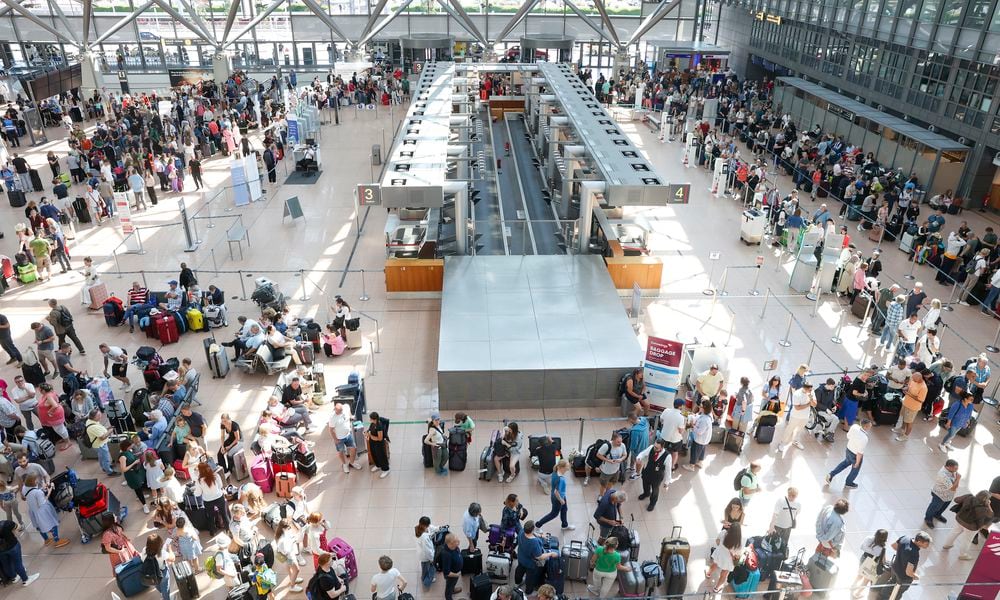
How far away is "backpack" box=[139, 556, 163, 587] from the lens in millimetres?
8750

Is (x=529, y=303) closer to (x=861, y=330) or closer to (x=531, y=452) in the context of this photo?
(x=531, y=452)

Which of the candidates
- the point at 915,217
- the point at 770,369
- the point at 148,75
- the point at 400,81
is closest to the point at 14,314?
the point at 770,369

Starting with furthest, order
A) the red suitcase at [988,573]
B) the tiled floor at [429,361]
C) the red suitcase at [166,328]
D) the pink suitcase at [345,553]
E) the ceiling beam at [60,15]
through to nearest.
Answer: the ceiling beam at [60,15]
the red suitcase at [166,328]
the tiled floor at [429,361]
the pink suitcase at [345,553]
the red suitcase at [988,573]

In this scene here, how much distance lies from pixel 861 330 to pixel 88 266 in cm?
1860

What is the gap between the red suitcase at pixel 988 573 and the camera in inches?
338

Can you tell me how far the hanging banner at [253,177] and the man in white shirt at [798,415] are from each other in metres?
18.7

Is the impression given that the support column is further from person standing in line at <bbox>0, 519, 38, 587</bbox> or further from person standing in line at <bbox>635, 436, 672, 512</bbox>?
person standing in line at <bbox>635, 436, 672, 512</bbox>

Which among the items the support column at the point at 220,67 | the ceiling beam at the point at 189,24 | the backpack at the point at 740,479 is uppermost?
the ceiling beam at the point at 189,24

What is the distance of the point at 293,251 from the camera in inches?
775

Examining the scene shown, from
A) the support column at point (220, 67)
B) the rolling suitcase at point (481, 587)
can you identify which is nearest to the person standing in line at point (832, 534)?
the rolling suitcase at point (481, 587)

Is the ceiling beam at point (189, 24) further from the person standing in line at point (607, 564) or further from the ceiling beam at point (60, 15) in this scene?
the person standing in line at point (607, 564)

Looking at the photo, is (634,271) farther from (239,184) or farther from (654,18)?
(654,18)

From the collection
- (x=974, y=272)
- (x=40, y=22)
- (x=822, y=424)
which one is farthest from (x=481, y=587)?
(x=40, y=22)

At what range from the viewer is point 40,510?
30.8 ft
